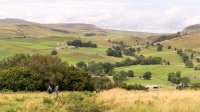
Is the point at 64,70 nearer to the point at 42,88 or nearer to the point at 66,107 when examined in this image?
the point at 42,88

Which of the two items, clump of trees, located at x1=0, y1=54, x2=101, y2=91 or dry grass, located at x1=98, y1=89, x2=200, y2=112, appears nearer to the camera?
dry grass, located at x1=98, y1=89, x2=200, y2=112

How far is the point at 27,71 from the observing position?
41.9 meters

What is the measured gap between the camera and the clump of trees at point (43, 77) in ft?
130

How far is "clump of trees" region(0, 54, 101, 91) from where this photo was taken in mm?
39656

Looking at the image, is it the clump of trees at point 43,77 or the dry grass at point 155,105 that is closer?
the dry grass at point 155,105

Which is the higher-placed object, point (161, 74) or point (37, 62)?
point (37, 62)

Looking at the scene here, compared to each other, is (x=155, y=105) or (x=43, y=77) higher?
(x=155, y=105)

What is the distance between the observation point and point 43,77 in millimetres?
42656

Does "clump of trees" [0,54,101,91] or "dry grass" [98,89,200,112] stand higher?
"dry grass" [98,89,200,112]

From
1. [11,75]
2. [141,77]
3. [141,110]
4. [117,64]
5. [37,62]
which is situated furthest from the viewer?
[117,64]

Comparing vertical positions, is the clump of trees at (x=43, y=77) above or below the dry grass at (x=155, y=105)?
below

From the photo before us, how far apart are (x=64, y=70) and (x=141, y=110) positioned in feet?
102

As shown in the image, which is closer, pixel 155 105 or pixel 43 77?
pixel 155 105

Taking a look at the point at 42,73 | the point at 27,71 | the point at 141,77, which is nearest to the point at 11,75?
the point at 27,71
